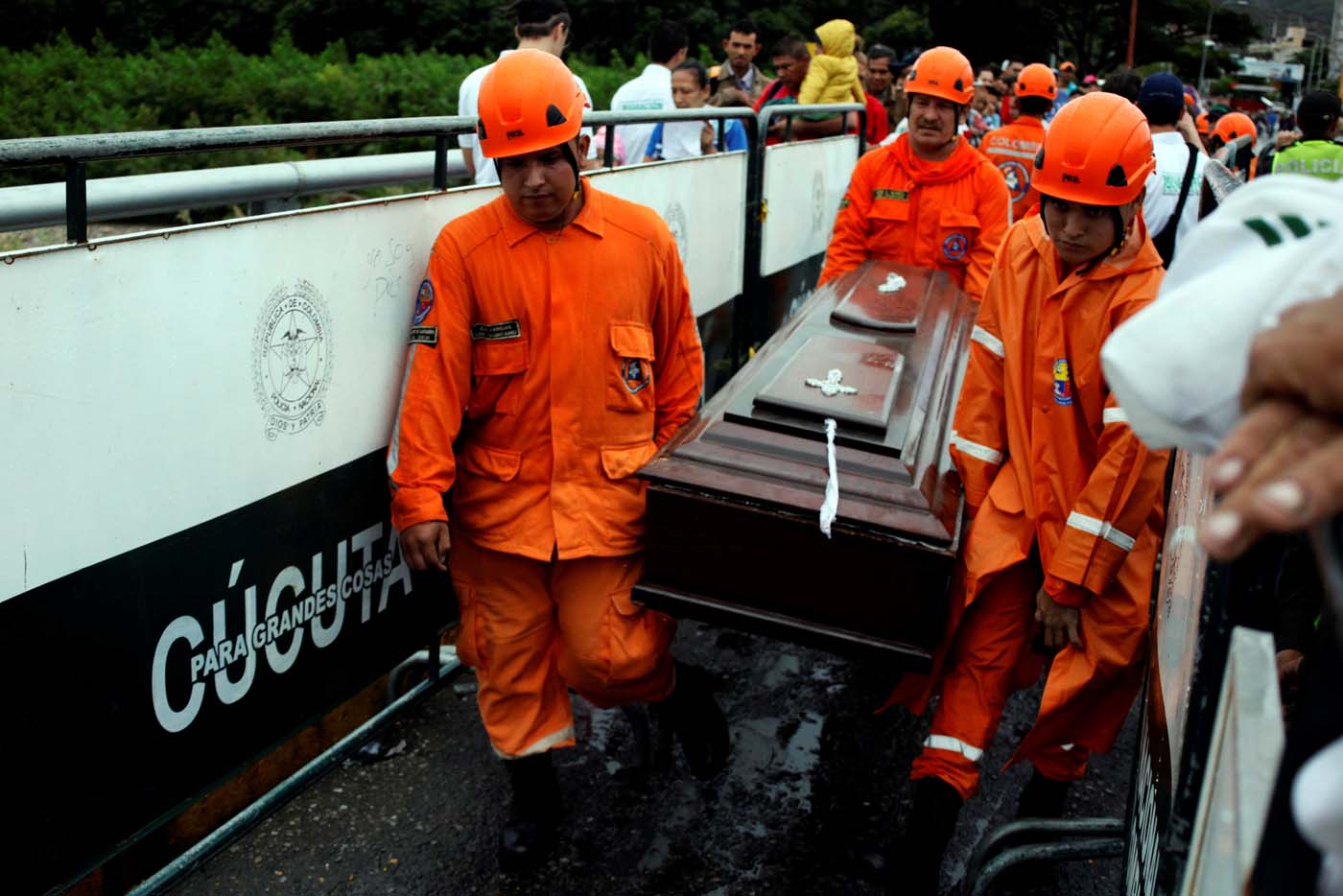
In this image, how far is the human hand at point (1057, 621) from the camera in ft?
10.1

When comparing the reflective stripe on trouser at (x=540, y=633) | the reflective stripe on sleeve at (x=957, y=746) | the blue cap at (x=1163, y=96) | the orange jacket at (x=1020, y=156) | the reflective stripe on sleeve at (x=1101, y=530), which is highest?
the blue cap at (x=1163, y=96)

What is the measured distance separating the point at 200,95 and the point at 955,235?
32.5 ft

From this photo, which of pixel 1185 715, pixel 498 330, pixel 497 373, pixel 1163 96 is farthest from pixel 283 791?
pixel 1163 96

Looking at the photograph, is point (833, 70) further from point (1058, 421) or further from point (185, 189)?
point (1058, 421)

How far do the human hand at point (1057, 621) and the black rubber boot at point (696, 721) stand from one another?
1082mm

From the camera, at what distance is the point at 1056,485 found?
3111 millimetres

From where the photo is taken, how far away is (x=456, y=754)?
394 centimetres

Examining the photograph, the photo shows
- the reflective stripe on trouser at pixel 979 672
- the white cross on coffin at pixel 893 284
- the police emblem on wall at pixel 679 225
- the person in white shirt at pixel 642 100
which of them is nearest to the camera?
the reflective stripe on trouser at pixel 979 672

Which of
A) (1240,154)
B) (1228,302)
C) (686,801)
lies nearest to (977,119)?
(1240,154)

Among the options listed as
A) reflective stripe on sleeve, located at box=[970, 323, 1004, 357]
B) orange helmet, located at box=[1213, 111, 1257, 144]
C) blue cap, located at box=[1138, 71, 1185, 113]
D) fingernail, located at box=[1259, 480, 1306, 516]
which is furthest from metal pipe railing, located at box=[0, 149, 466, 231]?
orange helmet, located at box=[1213, 111, 1257, 144]

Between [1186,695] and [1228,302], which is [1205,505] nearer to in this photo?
[1186,695]

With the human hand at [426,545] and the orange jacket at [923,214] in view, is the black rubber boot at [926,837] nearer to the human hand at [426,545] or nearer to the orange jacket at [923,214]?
the human hand at [426,545]

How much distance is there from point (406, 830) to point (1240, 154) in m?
9.22

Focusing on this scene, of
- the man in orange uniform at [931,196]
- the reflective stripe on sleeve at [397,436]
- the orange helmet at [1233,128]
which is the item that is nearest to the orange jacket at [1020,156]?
the man in orange uniform at [931,196]
